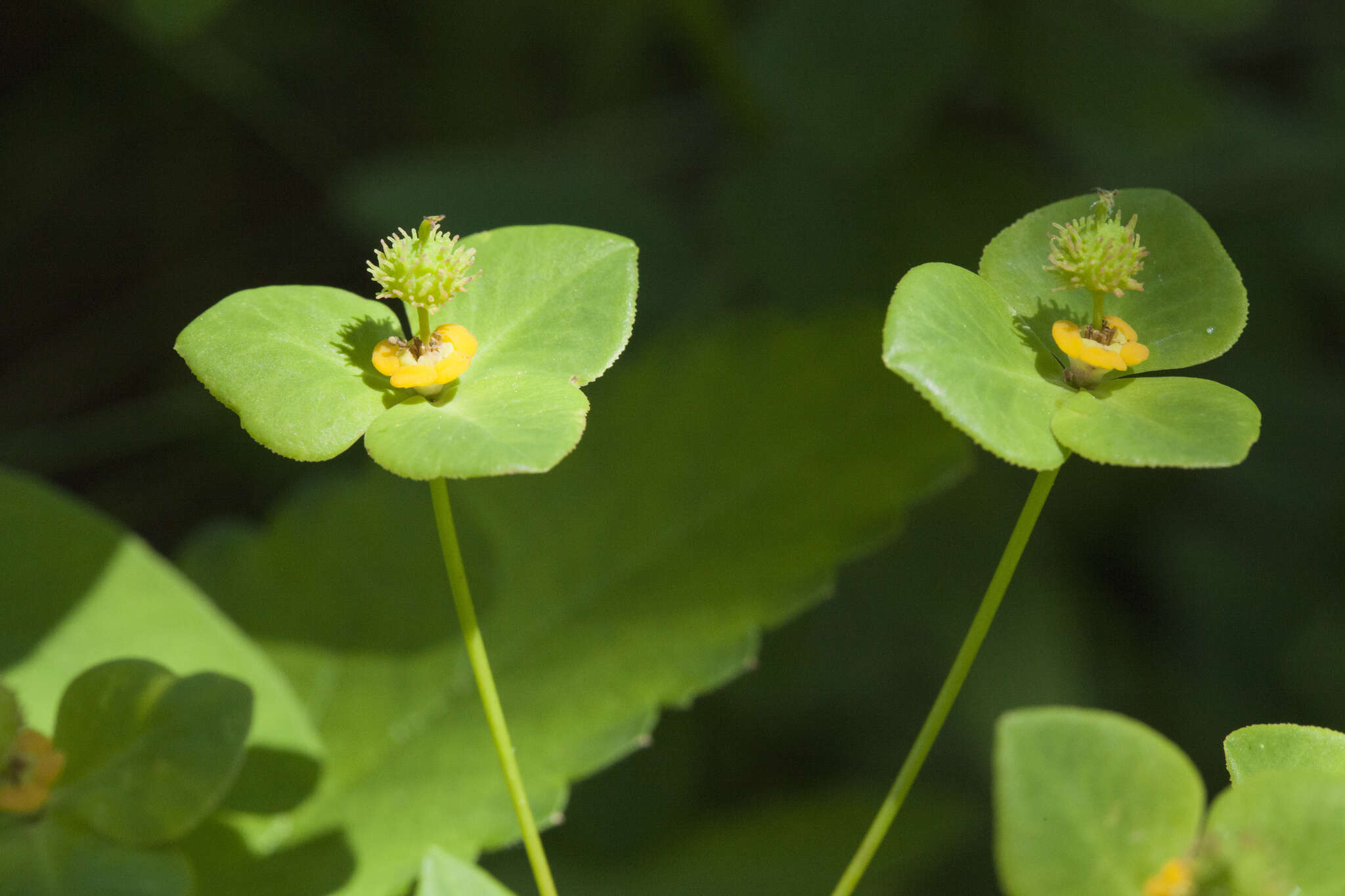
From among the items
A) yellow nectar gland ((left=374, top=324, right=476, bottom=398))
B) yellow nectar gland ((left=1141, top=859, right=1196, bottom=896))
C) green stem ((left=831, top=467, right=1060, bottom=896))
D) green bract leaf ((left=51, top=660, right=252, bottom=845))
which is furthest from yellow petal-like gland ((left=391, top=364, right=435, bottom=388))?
yellow nectar gland ((left=1141, top=859, right=1196, bottom=896))

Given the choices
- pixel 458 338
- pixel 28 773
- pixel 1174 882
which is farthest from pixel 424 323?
pixel 1174 882

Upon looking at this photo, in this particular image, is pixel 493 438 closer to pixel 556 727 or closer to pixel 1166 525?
pixel 556 727

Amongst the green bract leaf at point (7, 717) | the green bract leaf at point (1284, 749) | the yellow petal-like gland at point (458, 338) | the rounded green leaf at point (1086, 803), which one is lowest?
the green bract leaf at point (1284, 749)

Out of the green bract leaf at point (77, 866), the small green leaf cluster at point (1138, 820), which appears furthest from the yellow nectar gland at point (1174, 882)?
the green bract leaf at point (77, 866)

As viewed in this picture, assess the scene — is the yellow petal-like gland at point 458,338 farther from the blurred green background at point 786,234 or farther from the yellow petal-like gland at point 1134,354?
the blurred green background at point 786,234

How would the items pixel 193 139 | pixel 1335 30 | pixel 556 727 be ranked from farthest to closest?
pixel 193 139
pixel 1335 30
pixel 556 727

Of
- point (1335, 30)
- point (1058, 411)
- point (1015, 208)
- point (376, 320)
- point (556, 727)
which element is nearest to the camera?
point (1058, 411)

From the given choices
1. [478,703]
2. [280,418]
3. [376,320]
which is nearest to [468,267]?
[376,320]

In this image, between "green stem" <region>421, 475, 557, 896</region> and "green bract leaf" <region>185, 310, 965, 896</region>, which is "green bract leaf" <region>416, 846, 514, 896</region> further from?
"green bract leaf" <region>185, 310, 965, 896</region>
